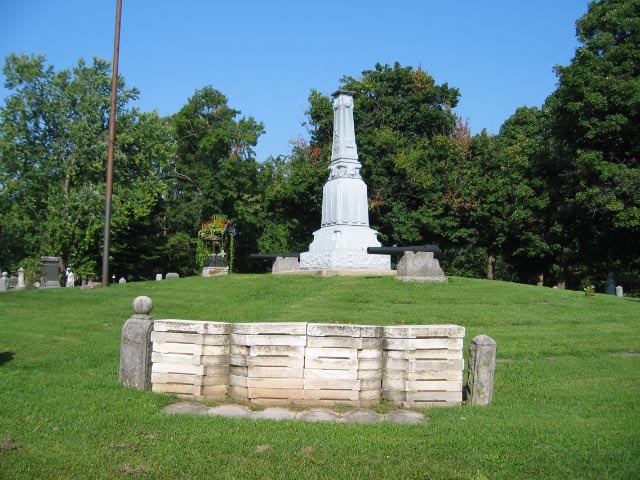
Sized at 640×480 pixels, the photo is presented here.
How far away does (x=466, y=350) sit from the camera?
35.3 ft

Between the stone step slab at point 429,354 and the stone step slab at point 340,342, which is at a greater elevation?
the stone step slab at point 340,342

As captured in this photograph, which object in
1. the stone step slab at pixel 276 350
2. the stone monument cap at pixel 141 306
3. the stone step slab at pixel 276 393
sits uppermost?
the stone monument cap at pixel 141 306

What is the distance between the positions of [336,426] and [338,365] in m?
1.08

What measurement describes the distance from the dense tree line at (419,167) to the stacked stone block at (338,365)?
75.9 ft

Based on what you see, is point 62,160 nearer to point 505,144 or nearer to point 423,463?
point 505,144

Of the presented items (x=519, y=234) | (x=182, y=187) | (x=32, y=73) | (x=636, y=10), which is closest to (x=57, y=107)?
(x=32, y=73)

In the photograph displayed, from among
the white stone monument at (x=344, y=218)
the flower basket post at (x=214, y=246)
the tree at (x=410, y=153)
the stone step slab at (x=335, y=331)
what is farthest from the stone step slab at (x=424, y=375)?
the tree at (x=410, y=153)

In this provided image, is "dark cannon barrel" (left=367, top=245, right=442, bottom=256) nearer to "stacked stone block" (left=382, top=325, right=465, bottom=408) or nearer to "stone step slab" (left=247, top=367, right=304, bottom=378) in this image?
"stacked stone block" (left=382, top=325, right=465, bottom=408)

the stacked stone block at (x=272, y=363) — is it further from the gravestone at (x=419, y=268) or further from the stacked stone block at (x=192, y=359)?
the gravestone at (x=419, y=268)

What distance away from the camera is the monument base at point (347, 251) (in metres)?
22.3

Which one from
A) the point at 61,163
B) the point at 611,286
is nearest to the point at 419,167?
the point at 611,286

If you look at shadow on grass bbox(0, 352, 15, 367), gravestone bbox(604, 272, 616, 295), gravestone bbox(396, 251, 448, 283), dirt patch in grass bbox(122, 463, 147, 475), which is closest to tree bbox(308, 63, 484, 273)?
gravestone bbox(604, 272, 616, 295)

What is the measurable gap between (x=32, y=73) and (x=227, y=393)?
3217cm

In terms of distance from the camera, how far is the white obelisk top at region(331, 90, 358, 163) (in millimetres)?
24078
